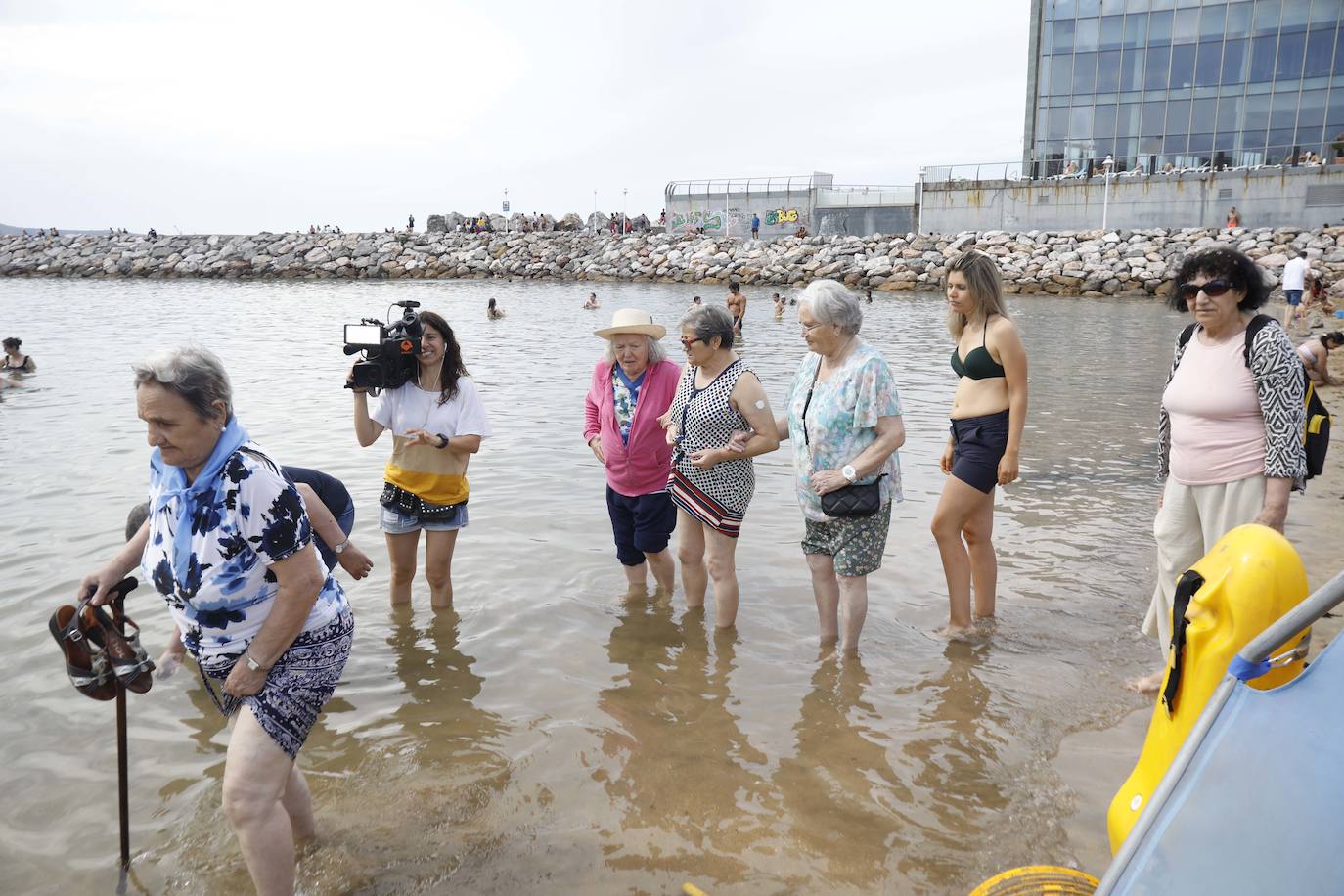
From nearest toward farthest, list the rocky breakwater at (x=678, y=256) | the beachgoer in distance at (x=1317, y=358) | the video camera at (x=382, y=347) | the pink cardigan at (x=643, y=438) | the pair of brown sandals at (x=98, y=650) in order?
the pair of brown sandals at (x=98, y=650), the video camera at (x=382, y=347), the pink cardigan at (x=643, y=438), the beachgoer in distance at (x=1317, y=358), the rocky breakwater at (x=678, y=256)

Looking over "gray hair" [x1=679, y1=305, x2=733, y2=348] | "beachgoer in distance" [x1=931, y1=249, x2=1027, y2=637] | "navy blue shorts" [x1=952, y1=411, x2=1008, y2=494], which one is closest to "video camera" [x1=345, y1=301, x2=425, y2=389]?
"gray hair" [x1=679, y1=305, x2=733, y2=348]

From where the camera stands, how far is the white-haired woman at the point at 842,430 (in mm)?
4297

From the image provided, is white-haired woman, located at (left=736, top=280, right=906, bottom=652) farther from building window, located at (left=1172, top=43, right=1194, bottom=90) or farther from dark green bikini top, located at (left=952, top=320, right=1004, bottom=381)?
building window, located at (left=1172, top=43, right=1194, bottom=90)

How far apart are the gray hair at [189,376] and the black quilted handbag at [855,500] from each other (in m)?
2.67

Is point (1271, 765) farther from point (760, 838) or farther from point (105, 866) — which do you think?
point (105, 866)

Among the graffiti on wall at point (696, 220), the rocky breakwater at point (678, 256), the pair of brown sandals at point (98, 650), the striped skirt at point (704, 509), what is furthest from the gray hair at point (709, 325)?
the graffiti on wall at point (696, 220)

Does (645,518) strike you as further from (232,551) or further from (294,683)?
(232,551)

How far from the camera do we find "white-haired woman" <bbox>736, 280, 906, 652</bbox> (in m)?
4.30

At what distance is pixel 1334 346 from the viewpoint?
575 inches

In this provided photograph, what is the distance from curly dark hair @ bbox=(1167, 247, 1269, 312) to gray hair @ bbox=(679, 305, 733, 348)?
6.67 ft

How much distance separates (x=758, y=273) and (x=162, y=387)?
135ft

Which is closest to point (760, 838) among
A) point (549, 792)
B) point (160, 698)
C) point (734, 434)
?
point (549, 792)

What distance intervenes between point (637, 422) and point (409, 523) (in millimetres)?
1343

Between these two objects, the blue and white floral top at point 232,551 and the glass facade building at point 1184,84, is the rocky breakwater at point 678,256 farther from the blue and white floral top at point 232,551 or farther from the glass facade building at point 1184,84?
the blue and white floral top at point 232,551
